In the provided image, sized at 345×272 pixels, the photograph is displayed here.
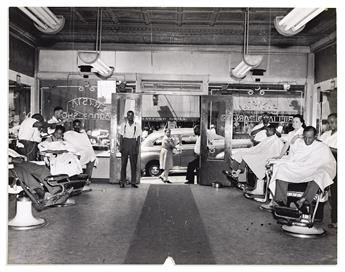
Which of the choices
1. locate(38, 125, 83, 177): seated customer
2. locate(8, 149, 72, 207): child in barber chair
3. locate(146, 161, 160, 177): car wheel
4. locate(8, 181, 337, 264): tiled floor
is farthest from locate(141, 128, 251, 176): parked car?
locate(8, 149, 72, 207): child in barber chair

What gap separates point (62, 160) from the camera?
548cm

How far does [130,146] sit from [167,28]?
88.6 inches

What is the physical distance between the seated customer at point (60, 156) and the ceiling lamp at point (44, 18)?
1.40m

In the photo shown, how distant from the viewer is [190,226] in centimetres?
454

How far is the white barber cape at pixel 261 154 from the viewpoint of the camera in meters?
6.18

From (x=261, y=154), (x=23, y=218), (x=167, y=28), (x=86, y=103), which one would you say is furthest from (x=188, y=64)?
(x=23, y=218)

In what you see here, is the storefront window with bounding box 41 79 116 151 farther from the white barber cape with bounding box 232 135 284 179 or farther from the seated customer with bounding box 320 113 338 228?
the seated customer with bounding box 320 113 338 228

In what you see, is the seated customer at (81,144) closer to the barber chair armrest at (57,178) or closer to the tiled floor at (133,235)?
the tiled floor at (133,235)

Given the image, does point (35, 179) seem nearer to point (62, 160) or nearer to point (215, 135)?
point (62, 160)

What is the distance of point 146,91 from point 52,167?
321 centimetres

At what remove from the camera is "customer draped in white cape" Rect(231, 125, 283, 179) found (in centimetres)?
618

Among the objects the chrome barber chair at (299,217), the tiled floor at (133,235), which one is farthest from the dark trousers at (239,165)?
the chrome barber chair at (299,217)
